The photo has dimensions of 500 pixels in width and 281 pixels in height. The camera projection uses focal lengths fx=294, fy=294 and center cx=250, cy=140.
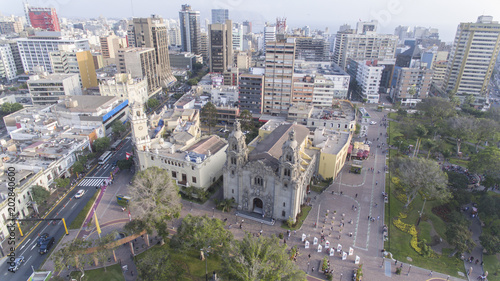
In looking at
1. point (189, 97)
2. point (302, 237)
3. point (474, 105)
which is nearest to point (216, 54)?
point (189, 97)

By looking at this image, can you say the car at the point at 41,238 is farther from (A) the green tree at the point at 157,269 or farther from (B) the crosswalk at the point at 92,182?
(A) the green tree at the point at 157,269

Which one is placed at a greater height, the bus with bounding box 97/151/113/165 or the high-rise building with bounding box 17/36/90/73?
the high-rise building with bounding box 17/36/90/73

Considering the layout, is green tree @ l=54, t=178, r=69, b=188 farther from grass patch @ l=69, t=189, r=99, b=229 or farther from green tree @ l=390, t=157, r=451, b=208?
green tree @ l=390, t=157, r=451, b=208

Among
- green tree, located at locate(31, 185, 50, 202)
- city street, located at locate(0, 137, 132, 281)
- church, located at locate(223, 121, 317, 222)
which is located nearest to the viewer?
city street, located at locate(0, 137, 132, 281)

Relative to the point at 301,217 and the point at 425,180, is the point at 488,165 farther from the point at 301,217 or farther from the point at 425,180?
the point at 301,217

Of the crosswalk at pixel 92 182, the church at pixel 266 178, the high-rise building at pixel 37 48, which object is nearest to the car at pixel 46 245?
the crosswalk at pixel 92 182

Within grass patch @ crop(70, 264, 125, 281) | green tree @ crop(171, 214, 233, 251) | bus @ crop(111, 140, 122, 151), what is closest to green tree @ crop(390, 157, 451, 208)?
green tree @ crop(171, 214, 233, 251)

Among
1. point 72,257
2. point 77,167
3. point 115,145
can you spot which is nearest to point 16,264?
point 72,257
